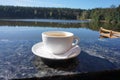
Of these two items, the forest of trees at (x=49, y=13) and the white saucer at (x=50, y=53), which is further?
the forest of trees at (x=49, y=13)

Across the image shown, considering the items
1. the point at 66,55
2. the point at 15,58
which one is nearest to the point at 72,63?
the point at 66,55

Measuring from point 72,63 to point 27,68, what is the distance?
20 centimetres

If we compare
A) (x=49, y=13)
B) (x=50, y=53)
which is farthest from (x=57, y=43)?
(x=49, y=13)

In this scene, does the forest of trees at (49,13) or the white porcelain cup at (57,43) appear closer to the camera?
the white porcelain cup at (57,43)

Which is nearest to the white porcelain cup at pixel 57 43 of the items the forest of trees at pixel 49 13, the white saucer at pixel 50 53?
the white saucer at pixel 50 53

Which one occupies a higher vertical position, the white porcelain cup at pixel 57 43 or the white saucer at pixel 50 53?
the white porcelain cup at pixel 57 43

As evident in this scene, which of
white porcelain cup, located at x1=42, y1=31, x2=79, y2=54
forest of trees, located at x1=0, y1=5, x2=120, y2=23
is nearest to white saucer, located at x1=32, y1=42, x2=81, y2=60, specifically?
white porcelain cup, located at x1=42, y1=31, x2=79, y2=54

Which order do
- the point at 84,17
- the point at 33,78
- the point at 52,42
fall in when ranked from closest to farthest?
the point at 33,78
the point at 52,42
the point at 84,17

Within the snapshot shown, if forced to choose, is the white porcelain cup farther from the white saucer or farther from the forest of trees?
the forest of trees

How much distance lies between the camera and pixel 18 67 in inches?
28.4

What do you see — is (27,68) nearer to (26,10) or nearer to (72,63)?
(72,63)

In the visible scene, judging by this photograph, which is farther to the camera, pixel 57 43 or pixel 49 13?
pixel 49 13

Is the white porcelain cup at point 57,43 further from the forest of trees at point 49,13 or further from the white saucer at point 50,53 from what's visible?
the forest of trees at point 49,13

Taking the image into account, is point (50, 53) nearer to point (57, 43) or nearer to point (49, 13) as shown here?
point (57, 43)
